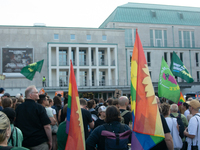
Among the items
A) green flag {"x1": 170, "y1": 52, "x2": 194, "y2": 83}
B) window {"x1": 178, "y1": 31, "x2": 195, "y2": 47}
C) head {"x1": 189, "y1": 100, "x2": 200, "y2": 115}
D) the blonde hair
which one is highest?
window {"x1": 178, "y1": 31, "x2": 195, "y2": 47}

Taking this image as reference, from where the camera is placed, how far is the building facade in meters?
36.6

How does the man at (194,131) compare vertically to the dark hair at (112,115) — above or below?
below

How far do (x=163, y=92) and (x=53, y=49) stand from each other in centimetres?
3092

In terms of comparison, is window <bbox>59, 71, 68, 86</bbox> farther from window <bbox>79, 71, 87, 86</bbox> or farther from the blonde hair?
the blonde hair

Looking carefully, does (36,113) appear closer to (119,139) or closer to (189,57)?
(119,139)

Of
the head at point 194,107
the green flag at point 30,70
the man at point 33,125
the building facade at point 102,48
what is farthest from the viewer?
the building facade at point 102,48

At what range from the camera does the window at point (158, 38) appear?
146 feet

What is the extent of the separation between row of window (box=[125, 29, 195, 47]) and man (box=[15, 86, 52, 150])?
39134 mm

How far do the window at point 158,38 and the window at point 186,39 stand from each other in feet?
11.0

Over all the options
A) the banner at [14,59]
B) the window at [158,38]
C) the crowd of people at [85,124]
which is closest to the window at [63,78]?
the banner at [14,59]

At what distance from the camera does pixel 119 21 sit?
4306 cm

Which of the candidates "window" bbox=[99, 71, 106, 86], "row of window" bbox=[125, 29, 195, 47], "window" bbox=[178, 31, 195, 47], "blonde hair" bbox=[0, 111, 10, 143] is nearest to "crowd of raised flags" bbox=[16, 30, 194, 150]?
"blonde hair" bbox=[0, 111, 10, 143]

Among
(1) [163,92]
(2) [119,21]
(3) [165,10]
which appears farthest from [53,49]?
(1) [163,92]

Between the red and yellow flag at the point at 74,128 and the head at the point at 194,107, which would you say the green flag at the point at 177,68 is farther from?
the red and yellow flag at the point at 74,128
